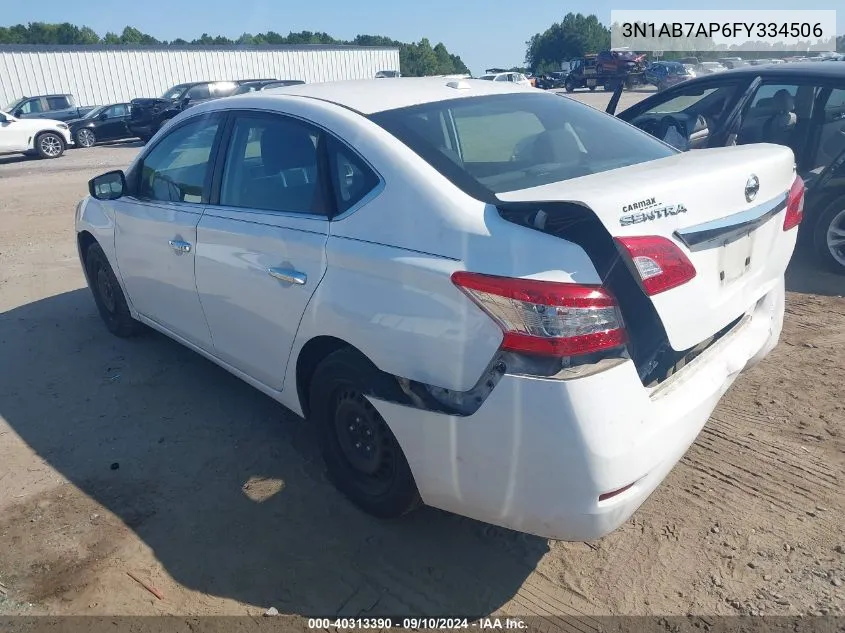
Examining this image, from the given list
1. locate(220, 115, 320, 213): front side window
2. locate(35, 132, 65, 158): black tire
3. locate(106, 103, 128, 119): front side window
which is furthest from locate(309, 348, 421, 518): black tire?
locate(106, 103, 128, 119): front side window

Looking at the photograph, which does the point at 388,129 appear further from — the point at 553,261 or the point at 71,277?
the point at 71,277

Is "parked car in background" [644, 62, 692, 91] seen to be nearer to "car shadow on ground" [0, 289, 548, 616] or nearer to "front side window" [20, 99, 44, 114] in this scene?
"front side window" [20, 99, 44, 114]

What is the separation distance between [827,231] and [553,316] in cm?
457

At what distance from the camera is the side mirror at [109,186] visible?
4.43 m

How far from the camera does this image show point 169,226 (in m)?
3.82

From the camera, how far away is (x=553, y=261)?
2145 mm

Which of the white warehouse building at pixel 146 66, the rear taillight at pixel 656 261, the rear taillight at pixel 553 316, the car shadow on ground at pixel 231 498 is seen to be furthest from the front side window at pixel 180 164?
the white warehouse building at pixel 146 66

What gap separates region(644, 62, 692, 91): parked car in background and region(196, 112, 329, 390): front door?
32.9 metres

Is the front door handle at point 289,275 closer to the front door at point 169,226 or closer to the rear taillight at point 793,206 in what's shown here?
the front door at point 169,226

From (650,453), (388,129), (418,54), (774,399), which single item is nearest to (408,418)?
(650,453)

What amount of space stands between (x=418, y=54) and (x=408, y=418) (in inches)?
3300

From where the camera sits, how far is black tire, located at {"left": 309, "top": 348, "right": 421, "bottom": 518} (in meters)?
2.68

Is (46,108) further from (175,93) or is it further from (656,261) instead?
(656,261)

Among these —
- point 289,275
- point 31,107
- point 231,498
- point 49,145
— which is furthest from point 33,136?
point 289,275
